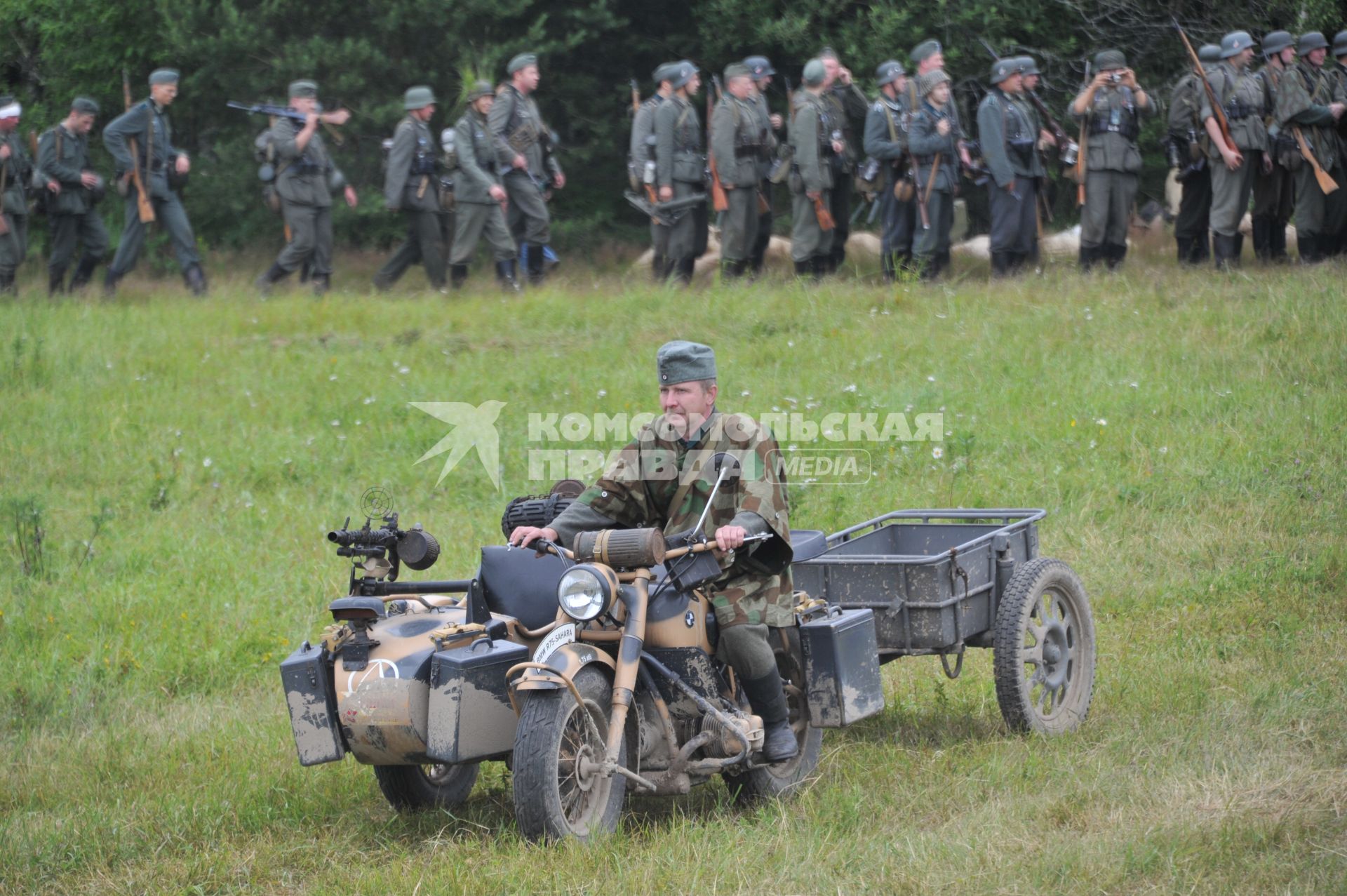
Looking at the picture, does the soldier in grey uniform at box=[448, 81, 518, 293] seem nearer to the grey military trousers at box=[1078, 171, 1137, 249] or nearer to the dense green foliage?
the dense green foliage

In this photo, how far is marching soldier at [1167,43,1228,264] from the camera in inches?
544

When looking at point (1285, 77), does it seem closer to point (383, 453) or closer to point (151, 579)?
point (383, 453)

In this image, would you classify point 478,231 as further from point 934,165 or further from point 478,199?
point 934,165

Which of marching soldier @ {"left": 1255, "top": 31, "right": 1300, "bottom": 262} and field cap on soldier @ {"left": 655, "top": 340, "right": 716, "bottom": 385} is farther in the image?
marching soldier @ {"left": 1255, "top": 31, "right": 1300, "bottom": 262}

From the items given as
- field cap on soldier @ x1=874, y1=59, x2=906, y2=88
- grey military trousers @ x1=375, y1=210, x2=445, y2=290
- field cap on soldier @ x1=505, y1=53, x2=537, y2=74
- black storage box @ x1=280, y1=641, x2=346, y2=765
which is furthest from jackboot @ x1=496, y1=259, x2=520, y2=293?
black storage box @ x1=280, y1=641, x2=346, y2=765

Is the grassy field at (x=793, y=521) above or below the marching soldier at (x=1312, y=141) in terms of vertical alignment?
below

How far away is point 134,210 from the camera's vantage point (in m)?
15.1

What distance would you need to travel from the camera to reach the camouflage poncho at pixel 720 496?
5.07m

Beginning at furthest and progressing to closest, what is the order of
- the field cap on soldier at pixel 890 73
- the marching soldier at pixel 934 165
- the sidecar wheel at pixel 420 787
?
the field cap on soldier at pixel 890 73
the marching soldier at pixel 934 165
the sidecar wheel at pixel 420 787

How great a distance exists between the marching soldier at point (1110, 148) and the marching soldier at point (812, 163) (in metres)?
2.19

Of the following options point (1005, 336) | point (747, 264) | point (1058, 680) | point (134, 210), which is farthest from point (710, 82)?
point (1058, 680)

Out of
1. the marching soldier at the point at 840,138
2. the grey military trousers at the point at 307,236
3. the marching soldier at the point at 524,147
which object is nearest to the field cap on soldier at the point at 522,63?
the marching soldier at the point at 524,147

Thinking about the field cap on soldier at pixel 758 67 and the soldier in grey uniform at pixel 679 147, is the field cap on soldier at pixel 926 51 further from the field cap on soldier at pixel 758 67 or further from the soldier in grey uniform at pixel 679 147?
the soldier in grey uniform at pixel 679 147

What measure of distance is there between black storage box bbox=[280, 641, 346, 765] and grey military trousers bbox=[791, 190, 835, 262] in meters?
10.3
